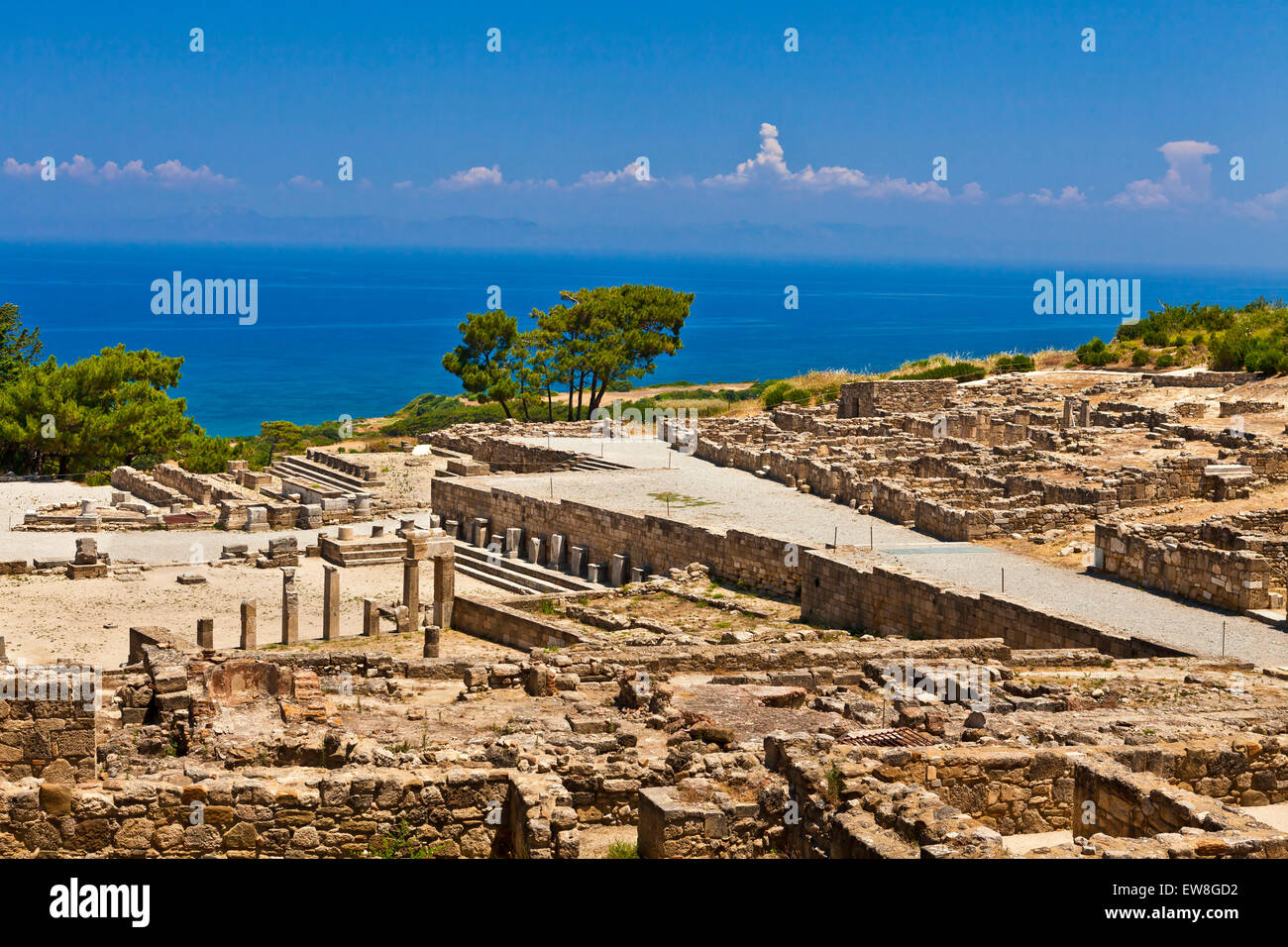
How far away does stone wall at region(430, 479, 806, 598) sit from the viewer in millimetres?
25172

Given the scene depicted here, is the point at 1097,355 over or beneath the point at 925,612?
over

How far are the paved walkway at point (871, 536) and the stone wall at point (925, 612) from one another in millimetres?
595

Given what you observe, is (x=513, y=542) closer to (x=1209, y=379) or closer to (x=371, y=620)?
(x=371, y=620)

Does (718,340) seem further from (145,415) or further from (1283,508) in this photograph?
(1283,508)

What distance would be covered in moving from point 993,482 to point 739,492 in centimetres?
551

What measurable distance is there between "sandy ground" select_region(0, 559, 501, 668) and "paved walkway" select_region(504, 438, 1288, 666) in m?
4.26

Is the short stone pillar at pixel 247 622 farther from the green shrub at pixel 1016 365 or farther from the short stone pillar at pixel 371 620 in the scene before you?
the green shrub at pixel 1016 365

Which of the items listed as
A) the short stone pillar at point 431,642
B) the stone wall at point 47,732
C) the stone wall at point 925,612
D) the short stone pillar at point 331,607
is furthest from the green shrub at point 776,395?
the stone wall at point 47,732

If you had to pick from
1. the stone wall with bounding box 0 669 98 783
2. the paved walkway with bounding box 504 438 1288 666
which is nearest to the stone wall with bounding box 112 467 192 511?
the paved walkway with bounding box 504 438 1288 666

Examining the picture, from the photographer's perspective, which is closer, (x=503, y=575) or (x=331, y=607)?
(x=331, y=607)

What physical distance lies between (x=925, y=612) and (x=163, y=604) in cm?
1600

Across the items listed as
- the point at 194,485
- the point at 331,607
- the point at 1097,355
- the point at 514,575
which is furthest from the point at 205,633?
the point at 1097,355

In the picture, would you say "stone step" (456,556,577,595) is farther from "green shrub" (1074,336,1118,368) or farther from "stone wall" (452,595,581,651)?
"green shrub" (1074,336,1118,368)

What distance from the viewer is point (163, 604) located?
2962cm
